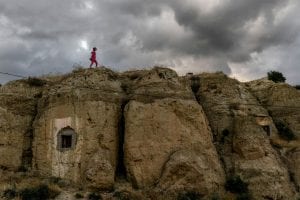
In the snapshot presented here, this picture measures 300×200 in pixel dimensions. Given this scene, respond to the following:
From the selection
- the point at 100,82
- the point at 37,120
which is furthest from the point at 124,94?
the point at 37,120

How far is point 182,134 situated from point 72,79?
293 inches

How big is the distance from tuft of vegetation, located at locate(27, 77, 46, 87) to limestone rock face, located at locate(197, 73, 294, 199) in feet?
33.4

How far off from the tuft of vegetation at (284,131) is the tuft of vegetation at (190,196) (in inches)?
343

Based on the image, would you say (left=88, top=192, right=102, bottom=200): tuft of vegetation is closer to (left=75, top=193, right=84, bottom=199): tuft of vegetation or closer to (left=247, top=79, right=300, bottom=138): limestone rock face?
(left=75, top=193, right=84, bottom=199): tuft of vegetation

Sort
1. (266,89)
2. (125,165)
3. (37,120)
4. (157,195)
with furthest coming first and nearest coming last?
(266,89), (37,120), (125,165), (157,195)

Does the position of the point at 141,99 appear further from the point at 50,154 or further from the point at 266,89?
the point at 266,89

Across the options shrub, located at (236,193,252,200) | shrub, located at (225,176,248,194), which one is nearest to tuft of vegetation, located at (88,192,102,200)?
shrub, located at (225,176,248,194)

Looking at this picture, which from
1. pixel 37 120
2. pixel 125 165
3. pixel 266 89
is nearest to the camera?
pixel 125 165

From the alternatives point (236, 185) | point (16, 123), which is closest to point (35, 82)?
point (16, 123)

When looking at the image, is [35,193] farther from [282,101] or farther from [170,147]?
[282,101]

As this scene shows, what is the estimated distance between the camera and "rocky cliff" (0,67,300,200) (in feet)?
85.8

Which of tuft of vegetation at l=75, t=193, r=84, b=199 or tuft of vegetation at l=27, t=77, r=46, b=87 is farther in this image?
tuft of vegetation at l=27, t=77, r=46, b=87

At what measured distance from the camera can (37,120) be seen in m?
29.0

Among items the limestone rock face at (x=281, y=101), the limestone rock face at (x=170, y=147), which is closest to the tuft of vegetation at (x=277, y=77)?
the limestone rock face at (x=281, y=101)
